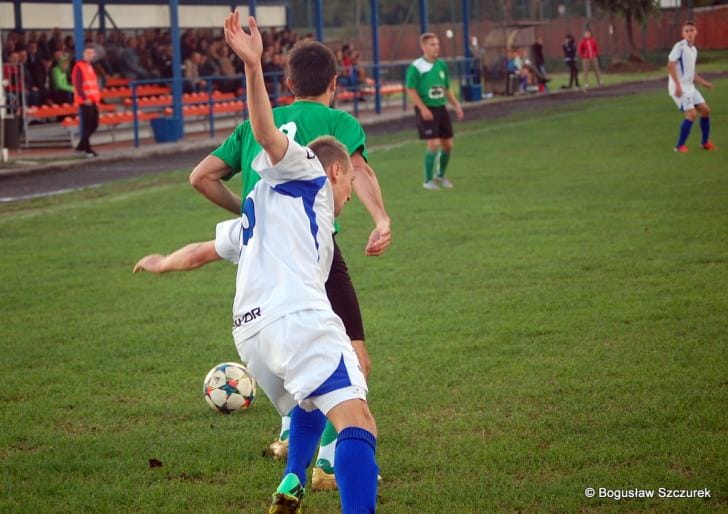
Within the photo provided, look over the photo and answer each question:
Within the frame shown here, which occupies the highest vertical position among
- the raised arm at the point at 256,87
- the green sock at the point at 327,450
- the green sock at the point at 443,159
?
the raised arm at the point at 256,87

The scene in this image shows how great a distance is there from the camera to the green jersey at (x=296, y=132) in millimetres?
4777

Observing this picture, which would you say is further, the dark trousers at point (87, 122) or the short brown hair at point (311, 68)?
the dark trousers at point (87, 122)

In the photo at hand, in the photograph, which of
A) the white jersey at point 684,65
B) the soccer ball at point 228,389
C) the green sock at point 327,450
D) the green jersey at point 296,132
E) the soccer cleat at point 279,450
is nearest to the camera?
the green jersey at point 296,132

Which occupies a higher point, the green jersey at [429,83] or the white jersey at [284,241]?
the green jersey at [429,83]

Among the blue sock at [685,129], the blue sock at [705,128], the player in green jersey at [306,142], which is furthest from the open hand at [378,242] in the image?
the blue sock at [705,128]

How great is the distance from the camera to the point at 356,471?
3.94 metres

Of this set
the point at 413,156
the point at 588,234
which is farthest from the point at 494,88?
the point at 588,234

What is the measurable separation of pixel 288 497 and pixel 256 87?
Answer: 1.52 m

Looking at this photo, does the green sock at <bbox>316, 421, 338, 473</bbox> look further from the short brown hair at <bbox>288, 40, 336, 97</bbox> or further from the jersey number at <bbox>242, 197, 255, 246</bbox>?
the short brown hair at <bbox>288, 40, 336, 97</bbox>

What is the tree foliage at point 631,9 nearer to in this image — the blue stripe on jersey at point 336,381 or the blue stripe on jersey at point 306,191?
the blue stripe on jersey at point 306,191

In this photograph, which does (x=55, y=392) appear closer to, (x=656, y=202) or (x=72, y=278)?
(x=72, y=278)

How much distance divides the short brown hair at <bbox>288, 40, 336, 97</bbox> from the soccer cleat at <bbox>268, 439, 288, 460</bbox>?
1601 millimetres

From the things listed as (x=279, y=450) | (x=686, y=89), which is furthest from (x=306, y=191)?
(x=686, y=89)

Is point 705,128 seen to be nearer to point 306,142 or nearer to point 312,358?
point 306,142
